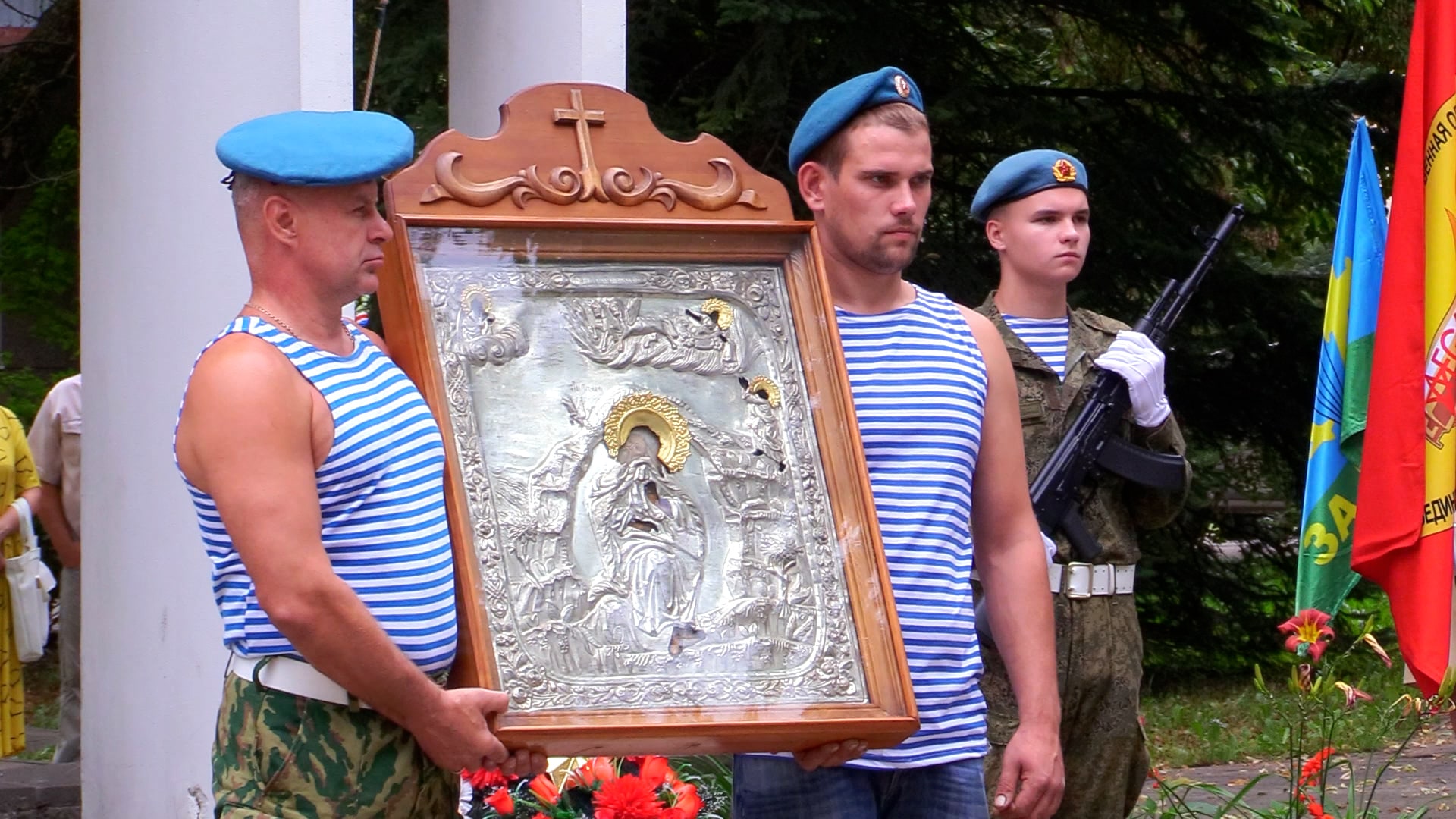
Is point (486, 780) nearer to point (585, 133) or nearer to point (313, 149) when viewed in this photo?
point (585, 133)

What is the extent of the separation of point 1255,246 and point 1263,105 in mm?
954

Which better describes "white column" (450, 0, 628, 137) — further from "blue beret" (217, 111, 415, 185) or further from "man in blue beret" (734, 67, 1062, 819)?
"blue beret" (217, 111, 415, 185)

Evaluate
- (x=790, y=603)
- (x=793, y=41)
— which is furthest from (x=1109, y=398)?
(x=793, y=41)

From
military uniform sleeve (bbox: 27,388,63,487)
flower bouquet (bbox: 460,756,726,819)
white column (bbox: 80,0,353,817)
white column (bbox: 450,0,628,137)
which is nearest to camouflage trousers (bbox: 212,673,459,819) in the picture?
flower bouquet (bbox: 460,756,726,819)

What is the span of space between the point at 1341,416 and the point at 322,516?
3.19 m

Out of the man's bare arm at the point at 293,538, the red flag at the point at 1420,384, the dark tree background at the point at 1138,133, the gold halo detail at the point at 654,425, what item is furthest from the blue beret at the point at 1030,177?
the dark tree background at the point at 1138,133

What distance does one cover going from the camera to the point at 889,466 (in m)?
3.13

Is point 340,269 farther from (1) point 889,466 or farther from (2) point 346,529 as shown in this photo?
(1) point 889,466

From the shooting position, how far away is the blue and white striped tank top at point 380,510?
8.41 ft

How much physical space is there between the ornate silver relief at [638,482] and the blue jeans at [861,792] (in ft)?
1.29

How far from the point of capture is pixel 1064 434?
451 centimetres

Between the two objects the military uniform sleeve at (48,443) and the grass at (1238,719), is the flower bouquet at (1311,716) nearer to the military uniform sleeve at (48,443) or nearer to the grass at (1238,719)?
the grass at (1238,719)

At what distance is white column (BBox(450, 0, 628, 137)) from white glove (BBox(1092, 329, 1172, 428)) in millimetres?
1699

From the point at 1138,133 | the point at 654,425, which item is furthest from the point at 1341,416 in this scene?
the point at 1138,133
